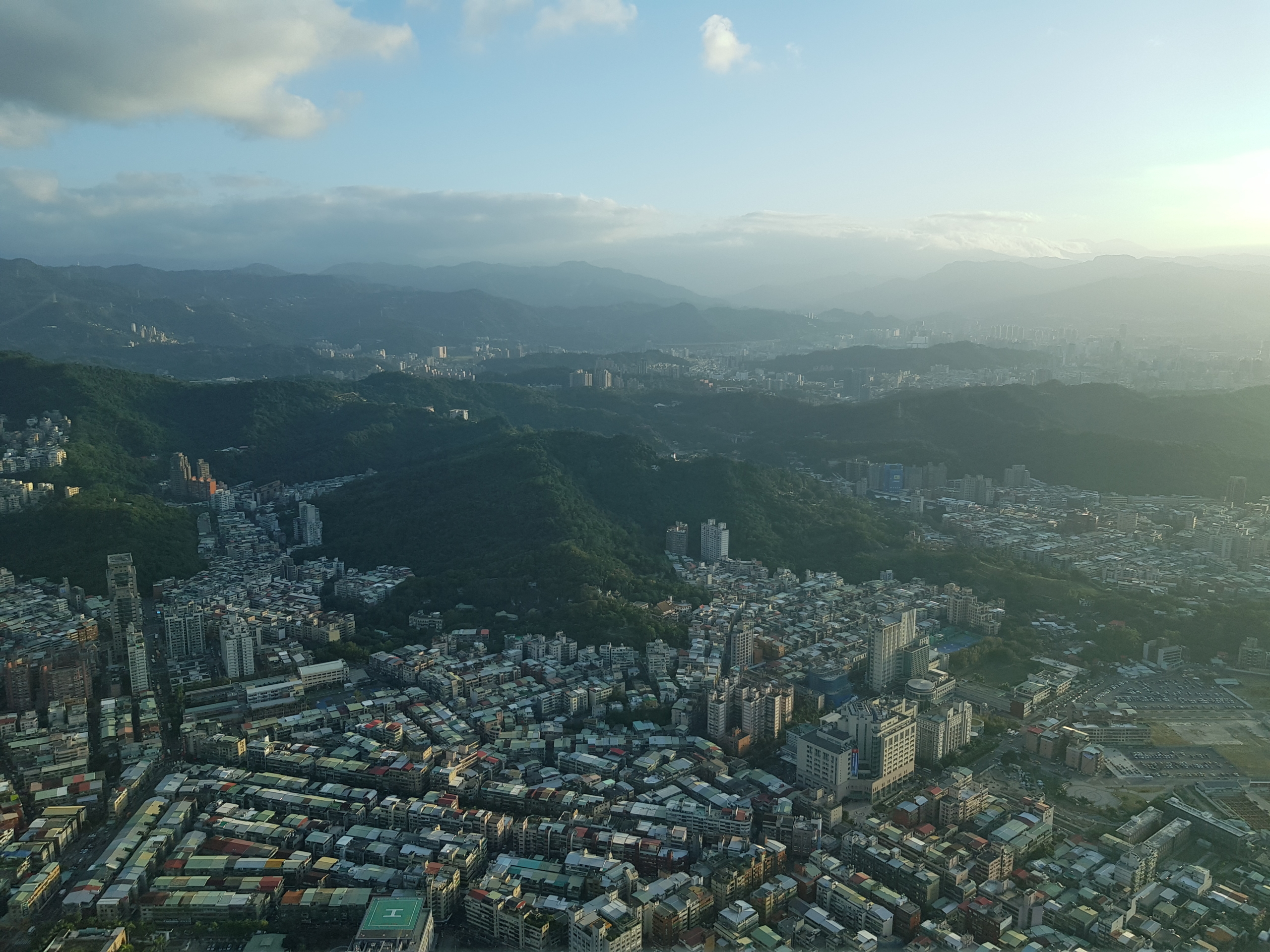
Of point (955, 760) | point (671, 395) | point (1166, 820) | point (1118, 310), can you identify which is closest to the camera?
point (1166, 820)

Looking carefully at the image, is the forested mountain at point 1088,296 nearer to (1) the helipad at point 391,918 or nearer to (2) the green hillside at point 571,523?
(2) the green hillside at point 571,523

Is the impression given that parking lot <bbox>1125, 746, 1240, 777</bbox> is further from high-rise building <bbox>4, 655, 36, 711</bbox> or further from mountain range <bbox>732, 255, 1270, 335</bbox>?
mountain range <bbox>732, 255, 1270, 335</bbox>

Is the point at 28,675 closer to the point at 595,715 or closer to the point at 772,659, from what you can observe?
the point at 595,715

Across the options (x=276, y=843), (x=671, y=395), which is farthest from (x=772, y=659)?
(x=671, y=395)

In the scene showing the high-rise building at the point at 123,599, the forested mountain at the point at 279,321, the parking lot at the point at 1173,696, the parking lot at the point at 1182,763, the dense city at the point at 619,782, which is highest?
the forested mountain at the point at 279,321

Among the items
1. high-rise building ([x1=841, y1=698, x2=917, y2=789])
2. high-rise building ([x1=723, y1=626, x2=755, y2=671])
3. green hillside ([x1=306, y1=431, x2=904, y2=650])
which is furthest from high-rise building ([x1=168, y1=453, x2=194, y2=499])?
high-rise building ([x1=841, y1=698, x2=917, y2=789])

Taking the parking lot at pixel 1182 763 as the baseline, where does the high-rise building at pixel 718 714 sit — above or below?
above

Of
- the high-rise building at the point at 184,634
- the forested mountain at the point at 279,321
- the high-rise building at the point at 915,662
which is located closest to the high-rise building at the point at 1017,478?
the high-rise building at the point at 915,662
